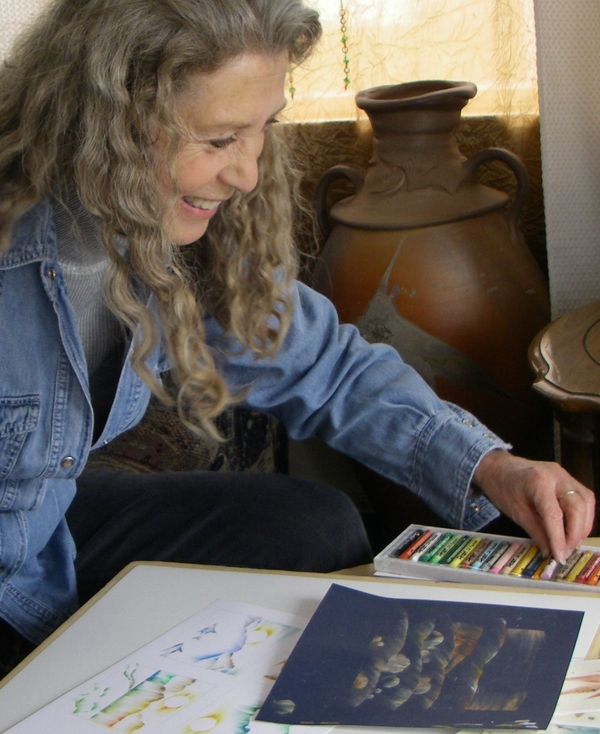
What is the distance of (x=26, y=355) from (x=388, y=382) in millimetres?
399

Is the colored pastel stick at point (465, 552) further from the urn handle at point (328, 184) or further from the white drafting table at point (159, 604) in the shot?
the urn handle at point (328, 184)

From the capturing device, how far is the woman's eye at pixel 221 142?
0.84 meters

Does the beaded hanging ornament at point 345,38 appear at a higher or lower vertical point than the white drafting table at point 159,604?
higher

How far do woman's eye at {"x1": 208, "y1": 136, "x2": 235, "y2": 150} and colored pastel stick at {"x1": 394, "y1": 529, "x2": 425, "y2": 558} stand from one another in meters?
0.41

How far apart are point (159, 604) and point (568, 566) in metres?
0.35

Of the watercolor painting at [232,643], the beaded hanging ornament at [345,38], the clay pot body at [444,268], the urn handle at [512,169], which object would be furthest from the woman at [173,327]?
the beaded hanging ornament at [345,38]

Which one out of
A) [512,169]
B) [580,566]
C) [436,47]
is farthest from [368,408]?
[436,47]

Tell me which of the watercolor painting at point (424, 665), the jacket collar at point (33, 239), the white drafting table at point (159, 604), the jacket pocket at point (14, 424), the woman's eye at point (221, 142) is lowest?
the white drafting table at point (159, 604)

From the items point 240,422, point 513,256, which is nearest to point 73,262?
point 240,422

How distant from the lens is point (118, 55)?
777 millimetres

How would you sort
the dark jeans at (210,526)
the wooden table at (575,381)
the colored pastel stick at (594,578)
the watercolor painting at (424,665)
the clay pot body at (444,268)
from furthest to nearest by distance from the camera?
the clay pot body at (444,268)
the wooden table at (575,381)
the dark jeans at (210,526)
the colored pastel stick at (594,578)
the watercolor painting at (424,665)

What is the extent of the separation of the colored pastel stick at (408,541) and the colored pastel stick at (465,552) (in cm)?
5

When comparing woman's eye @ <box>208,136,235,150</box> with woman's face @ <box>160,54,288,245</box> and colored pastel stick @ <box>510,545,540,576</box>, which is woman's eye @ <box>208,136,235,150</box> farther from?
colored pastel stick @ <box>510,545,540,576</box>

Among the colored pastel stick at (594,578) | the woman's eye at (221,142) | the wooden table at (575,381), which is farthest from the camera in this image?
the wooden table at (575,381)
